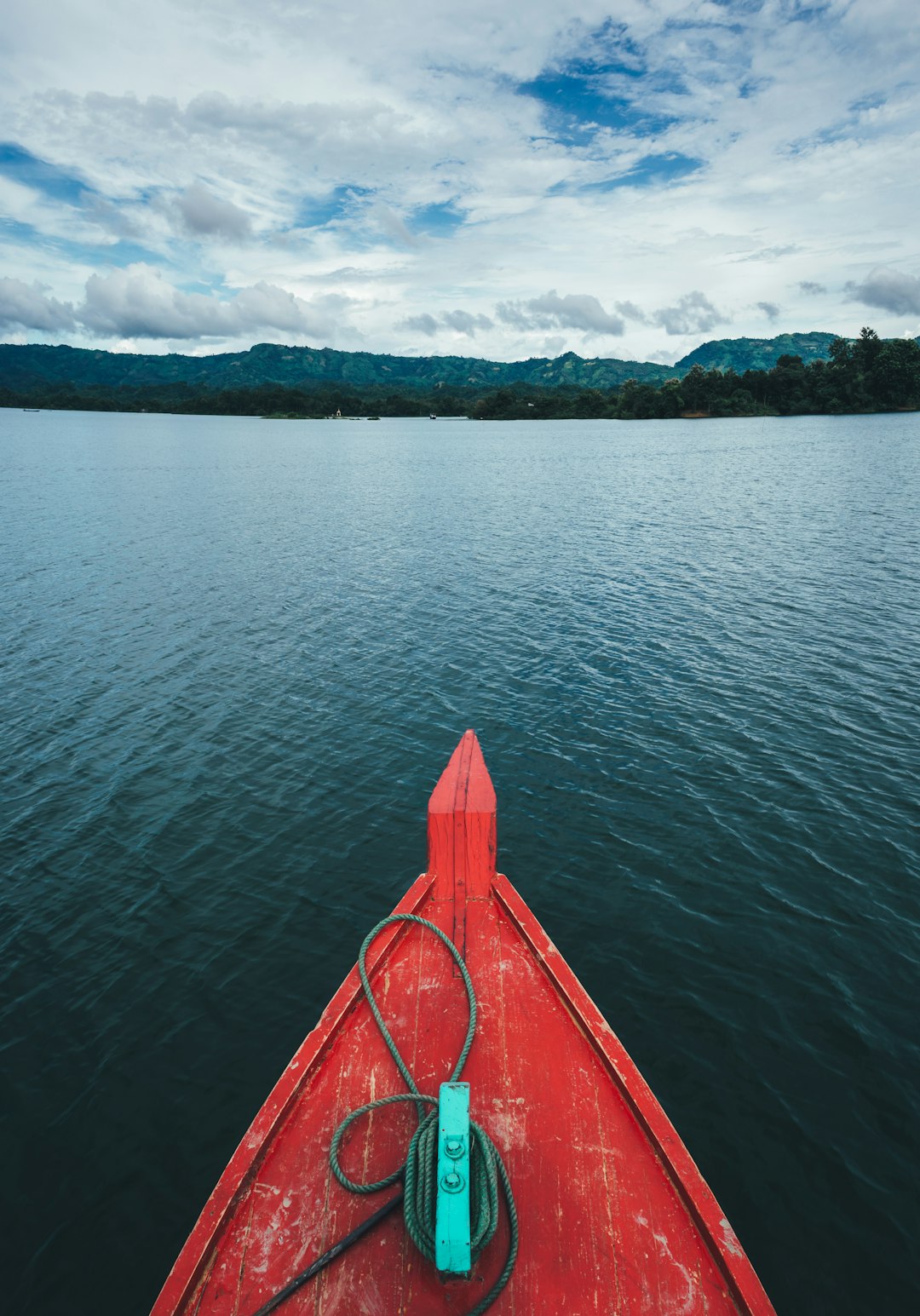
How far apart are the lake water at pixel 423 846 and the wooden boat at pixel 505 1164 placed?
3443 millimetres

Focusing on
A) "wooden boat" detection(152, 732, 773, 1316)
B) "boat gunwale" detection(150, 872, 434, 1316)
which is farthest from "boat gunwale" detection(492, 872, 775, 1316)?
"boat gunwale" detection(150, 872, 434, 1316)

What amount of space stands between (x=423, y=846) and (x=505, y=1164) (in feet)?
31.5

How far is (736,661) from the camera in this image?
25.5 m

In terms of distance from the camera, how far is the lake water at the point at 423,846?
369 inches

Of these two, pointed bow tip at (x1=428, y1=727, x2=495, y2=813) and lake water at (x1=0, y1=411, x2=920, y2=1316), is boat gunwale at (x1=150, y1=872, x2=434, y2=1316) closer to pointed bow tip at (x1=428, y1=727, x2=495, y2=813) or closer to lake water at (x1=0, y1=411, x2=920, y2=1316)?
pointed bow tip at (x1=428, y1=727, x2=495, y2=813)

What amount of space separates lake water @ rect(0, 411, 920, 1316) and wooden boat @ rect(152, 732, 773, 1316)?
3.44 meters

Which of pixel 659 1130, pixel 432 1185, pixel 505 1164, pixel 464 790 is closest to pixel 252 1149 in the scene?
pixel 432 1185

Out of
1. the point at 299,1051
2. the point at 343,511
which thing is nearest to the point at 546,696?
the point at 299,1051

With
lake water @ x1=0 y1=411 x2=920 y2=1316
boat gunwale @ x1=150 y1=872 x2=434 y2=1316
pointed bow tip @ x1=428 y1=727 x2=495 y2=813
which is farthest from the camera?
pointed bow tip @ x1=428 y1=727 x2=495 y2=813

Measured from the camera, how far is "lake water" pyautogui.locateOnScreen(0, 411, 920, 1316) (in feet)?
30.7

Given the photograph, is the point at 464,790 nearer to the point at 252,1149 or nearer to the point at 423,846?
the point at 252,1149

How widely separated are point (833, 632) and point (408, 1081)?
26.6 meters

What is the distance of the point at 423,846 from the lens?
638 inches

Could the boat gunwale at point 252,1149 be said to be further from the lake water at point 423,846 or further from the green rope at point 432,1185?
the lake water at point 423,846
